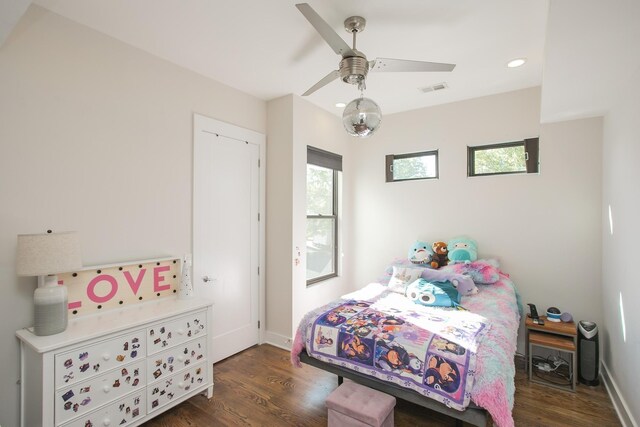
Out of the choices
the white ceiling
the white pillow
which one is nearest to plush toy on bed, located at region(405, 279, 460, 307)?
the white pillow

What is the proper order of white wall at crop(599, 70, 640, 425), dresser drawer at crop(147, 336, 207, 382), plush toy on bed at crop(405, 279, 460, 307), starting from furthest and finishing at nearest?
plush toy on bed at crop(405, 279, 460, 307) → dresser drawer at crop(147, 336, 207, 382) → white wall at crop(599, 70, 640, 425)

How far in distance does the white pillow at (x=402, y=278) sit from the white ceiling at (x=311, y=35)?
6.33 ft

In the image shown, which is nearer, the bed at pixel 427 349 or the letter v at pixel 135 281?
the bed at pixel 427 349

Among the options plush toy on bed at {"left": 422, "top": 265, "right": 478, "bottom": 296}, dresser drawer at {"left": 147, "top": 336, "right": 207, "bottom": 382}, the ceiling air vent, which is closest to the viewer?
dresser drawer at {"left": 147, "top": 336, "right": 207, "bottom": 382}

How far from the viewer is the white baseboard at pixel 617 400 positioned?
7.06 ft

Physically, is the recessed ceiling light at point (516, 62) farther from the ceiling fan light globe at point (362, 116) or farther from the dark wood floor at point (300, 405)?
the dark wood floor at point (300, 405)

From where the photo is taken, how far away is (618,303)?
2.47m

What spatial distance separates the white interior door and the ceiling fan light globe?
1589 millimetres

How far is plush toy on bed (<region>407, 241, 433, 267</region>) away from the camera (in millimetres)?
3723

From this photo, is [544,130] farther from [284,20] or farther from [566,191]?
[284,20]

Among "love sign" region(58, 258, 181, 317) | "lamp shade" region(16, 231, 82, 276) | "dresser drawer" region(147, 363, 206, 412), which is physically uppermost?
"lamp shade" region(16, 231, 82, 276)

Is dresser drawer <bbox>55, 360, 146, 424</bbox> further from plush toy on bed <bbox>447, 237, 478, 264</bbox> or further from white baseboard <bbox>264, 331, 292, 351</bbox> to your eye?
plush toy on bed <bbox>447, 237, 478, 264</bbox>

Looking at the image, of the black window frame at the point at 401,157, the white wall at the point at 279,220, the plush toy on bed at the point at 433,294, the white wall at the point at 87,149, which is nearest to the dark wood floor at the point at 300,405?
the white wall at the point at 279,220

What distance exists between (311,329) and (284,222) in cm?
138
